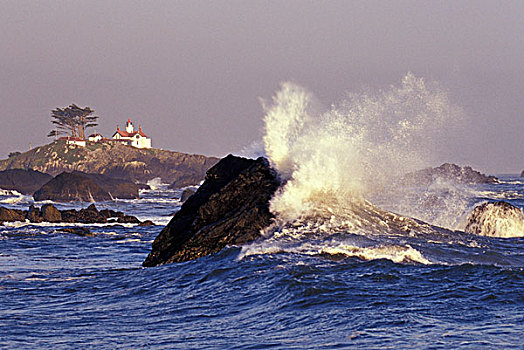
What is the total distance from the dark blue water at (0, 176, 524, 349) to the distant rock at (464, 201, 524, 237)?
2811mm

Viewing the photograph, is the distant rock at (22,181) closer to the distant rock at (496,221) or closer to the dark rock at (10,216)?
the dark rock at (10,216)

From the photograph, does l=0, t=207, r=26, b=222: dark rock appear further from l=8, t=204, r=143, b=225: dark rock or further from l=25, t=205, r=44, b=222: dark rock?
l=25, t=205, r=44, b=222: dark rock

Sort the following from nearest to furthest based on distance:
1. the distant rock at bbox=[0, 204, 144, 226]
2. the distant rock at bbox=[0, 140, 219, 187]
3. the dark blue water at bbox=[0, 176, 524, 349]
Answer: the dark blue water at bbox=[0, 176, 524, 349] → the distant rock at bbox=[0, 204, 144, 226] → the distant rock at bbox=[0, 140, 219, 187]

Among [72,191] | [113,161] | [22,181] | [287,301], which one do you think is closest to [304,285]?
[287,301]

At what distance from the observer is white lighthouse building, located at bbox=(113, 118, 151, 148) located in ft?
524

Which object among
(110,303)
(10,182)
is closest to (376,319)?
(110,303)

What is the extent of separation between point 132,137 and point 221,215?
15173 centimetres

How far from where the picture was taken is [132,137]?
6358 inches

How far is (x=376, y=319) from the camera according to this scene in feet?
24.0

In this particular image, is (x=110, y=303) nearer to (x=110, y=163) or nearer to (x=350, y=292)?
(x=350, y=292)

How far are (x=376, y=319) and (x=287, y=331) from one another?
103 cm

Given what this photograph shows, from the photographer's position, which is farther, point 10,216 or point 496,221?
point 10,216

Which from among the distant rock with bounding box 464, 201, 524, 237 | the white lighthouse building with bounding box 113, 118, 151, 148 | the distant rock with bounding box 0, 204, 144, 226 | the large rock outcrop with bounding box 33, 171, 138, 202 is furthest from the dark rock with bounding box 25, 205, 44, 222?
the white lighthouse building with bounding box 113, 118, 151, 148

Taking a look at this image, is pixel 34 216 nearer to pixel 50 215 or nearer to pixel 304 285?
pixel 50 215
